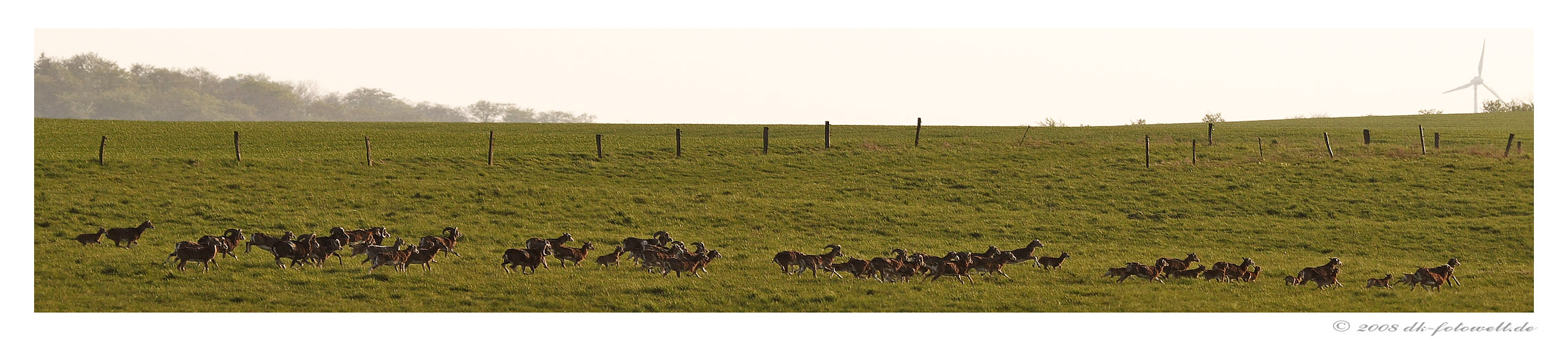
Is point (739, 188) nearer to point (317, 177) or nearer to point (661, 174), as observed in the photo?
point (661, 174)

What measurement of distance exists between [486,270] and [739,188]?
19.4 meters

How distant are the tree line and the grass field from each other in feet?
297

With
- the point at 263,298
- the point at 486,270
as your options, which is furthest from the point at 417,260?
the point at 263,298

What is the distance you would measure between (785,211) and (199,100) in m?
137

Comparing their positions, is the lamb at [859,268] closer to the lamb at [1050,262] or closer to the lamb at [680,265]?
the lamb at [680,265]

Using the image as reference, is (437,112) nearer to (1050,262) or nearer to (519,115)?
(519,115)

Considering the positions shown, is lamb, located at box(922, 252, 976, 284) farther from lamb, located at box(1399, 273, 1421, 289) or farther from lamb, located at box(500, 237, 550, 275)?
lamb, located at box(1399, 273, 1421, 289)

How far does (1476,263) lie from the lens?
30438mm

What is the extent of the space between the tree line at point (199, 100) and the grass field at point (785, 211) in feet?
297

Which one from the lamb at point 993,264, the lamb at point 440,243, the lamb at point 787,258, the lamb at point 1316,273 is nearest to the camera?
the lamb at point 1316,273

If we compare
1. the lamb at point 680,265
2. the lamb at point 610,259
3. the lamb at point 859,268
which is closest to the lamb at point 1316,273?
the lamb at point 859,268

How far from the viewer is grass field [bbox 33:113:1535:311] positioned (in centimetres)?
2195

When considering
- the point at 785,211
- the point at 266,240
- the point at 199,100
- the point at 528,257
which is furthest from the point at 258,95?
the point at 528,257

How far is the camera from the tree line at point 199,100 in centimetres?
14112
